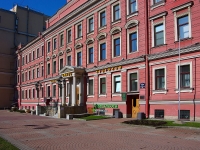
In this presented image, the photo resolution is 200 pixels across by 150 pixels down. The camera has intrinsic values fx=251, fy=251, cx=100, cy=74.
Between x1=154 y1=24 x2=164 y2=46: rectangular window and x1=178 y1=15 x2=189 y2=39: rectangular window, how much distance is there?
180cm

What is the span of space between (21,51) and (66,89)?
2600 centimetres

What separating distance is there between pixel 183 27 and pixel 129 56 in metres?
6.44

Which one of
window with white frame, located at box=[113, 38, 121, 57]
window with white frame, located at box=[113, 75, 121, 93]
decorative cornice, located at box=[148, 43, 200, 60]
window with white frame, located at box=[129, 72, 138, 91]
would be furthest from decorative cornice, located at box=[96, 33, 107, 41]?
decorative cornice, located at box=[148, 43, 200, 60]

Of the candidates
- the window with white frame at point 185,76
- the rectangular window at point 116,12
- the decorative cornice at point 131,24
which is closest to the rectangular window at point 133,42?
the decorative cornice at point 131,24

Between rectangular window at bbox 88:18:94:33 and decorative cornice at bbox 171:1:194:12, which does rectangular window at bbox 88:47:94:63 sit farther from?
decorative cornice at bbox 171:1:194:12

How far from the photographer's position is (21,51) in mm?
56719

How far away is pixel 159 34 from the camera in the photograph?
22250mm

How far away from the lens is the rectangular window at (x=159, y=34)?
21.9m

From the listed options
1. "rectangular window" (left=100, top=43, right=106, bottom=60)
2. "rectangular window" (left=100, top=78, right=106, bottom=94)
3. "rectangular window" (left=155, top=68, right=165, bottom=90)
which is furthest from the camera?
"rectangular window" (left=100, top=43, right=106, bottom=60)

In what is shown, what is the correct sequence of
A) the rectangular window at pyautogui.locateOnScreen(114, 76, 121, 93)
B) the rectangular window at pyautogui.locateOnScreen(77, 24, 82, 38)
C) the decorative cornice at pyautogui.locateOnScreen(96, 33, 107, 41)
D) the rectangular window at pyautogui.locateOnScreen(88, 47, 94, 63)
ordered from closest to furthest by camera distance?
the rectangular window at pyautogui.locateOnScreen(114, 76, 121, 93), the decorative cornice at pyautogui.locateOnScreen(96, 33, 107, 41), the rectangular window at pyautogui.locateOnScreen(88, 47, 94, 63), the rectangular window at pyautogui.locateOnScreen(77, 24, 82, 38)

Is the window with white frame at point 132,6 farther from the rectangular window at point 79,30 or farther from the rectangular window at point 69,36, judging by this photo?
the rectangular window at point 69,36

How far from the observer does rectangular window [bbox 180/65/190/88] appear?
1950 cm

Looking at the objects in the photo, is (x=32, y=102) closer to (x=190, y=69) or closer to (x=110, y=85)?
(x=110, y=85)

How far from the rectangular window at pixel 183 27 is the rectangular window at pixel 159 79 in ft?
11.1
